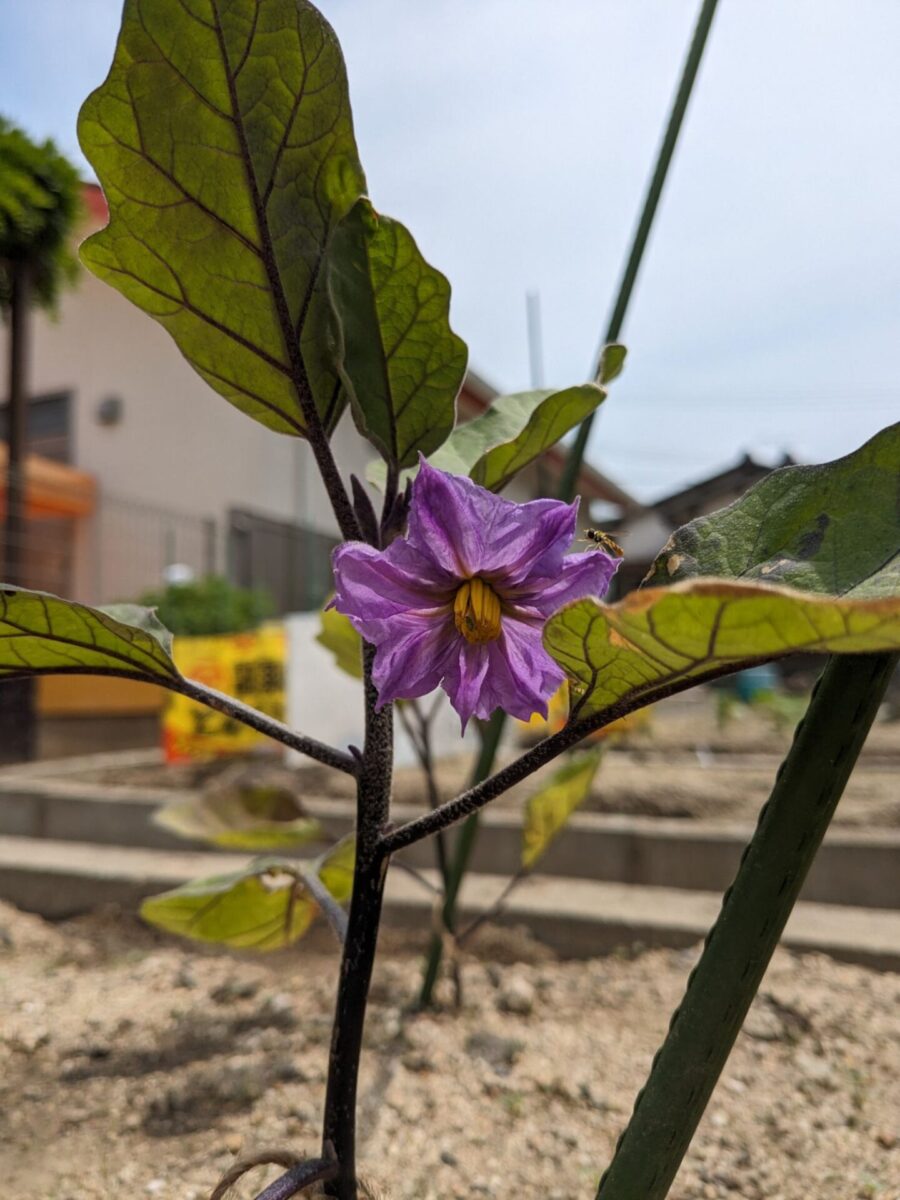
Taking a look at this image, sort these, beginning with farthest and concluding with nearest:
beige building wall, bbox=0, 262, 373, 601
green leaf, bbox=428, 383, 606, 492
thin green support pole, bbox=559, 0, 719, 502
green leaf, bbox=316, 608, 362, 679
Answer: beige building wall, bbox=0, 262, 373, 601, green leaf, bbox=316, 608, 362, 679, thin green support pole, bbox=559, 0, 719, 502, green leaf, bbox=428, 383, 606, 492

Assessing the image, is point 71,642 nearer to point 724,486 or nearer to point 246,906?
point 246,906

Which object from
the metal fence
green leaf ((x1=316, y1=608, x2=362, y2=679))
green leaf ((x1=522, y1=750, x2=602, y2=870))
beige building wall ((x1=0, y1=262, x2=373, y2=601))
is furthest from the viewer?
the metal fence

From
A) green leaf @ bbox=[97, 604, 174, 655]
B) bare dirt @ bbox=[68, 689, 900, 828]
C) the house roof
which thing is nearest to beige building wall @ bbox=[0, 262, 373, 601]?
bare dirt @ bbox=[68, 689, 900, 828]

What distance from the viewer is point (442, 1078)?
98 centimetres

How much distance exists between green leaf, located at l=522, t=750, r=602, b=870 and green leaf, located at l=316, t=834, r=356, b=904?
35cm

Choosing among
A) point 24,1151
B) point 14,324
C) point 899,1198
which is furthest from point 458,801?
point 14,324

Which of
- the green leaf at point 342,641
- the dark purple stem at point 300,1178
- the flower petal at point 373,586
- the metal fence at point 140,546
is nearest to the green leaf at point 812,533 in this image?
the flower petal at point 373,586

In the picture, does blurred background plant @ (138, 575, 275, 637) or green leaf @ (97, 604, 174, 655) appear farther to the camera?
blurred background plant @ (138, 575, 275, 637)

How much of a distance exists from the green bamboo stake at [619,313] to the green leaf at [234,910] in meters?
0.21

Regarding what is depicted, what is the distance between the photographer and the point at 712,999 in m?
0.38

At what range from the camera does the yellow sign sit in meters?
3.85

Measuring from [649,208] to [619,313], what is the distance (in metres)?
0.11

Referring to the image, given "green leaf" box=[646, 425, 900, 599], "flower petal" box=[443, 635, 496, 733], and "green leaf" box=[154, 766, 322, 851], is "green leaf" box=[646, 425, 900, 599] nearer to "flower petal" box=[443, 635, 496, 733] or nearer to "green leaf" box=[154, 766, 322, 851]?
"flower petal" box=[443, 635, 496, 733]

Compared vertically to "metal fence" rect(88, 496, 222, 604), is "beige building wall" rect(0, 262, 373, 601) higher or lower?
higher
